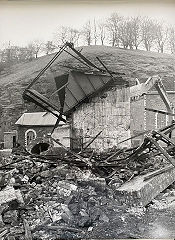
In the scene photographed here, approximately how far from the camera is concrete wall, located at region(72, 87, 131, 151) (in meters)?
2.16

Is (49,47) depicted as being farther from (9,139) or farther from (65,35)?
(9,139)

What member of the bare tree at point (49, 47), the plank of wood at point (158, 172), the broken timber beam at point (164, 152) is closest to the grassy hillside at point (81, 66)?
the bare tree at point (49, 47)

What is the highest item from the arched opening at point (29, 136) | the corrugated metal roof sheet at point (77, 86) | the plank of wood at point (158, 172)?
→ the corrugated metal roof sheet at point (77, 86)

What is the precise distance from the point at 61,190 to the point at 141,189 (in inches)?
20.0

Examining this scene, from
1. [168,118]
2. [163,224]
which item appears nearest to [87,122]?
[168,118]

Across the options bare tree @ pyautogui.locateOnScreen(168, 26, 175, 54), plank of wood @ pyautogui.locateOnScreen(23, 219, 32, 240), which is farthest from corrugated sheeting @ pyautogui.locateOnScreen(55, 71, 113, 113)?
plank of wood @ pyautogui.locateOnScreen(23, 219, 32, 240)

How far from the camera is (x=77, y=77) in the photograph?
2.22 metres

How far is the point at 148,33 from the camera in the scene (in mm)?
2271

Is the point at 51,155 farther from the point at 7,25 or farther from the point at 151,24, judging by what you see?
the point at 151,24

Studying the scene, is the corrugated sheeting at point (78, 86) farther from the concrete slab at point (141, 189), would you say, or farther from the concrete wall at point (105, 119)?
the concrete slab at point (141, 189)

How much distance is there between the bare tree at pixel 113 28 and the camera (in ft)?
7.23

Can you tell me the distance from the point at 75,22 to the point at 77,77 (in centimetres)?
37

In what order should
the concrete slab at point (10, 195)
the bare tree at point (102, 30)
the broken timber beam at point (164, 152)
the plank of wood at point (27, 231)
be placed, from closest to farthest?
the plank of wood at point (27, 231) < the concrete slab at point (10, 195) < the broken timber beam at point (164, 152) < the bare tree at point (102, 30)

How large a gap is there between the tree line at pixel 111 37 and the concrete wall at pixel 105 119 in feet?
1.18
